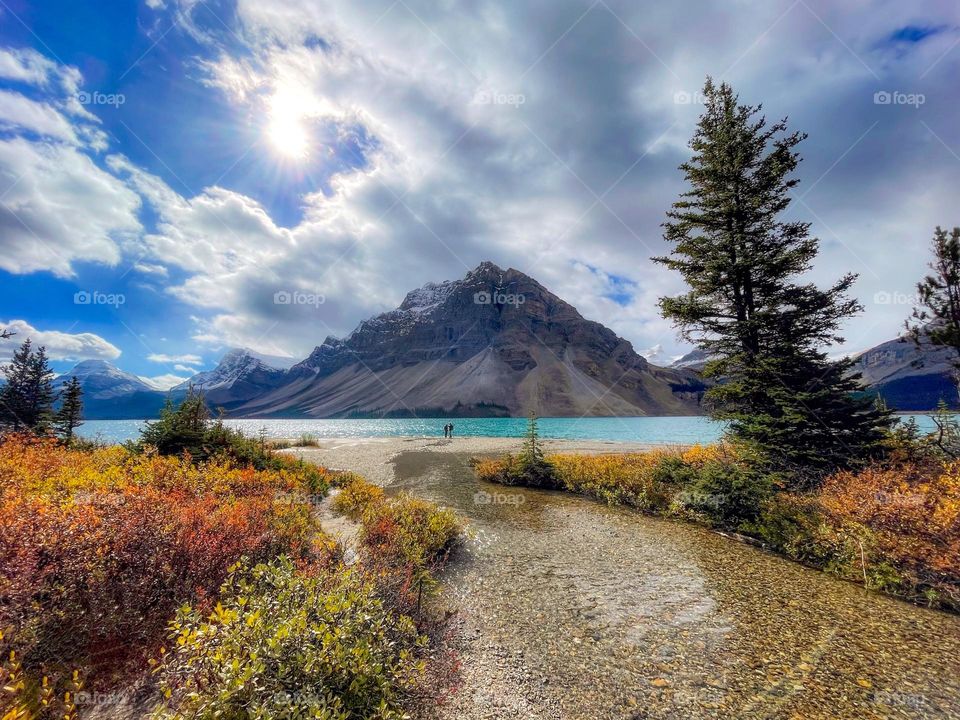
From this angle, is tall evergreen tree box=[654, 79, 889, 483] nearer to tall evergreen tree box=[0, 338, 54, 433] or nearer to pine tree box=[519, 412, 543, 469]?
pine tree box=[519, 412, 543, 469]

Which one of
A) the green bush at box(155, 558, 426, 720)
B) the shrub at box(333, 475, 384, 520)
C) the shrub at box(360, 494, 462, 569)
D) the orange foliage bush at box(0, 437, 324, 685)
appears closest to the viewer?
the green bush at box(155, 558, 426, 720)

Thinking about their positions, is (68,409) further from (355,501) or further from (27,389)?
(355,501)

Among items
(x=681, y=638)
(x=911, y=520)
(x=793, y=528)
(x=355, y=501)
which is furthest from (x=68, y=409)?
(x=911, y=520)

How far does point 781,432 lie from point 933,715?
950 cm

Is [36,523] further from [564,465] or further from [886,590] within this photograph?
[564,465]

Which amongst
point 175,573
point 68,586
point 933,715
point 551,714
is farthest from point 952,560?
point 68,586

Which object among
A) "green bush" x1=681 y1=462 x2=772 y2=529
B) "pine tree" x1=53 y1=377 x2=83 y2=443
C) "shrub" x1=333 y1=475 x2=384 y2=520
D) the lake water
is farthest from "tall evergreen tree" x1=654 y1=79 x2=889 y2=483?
"pine tree" x1=53 y1=377 x2=83 y2=443

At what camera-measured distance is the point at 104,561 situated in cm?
527

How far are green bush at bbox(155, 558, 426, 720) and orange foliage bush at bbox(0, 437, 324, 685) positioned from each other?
719 millimetres

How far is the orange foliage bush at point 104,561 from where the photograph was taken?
4410 mm

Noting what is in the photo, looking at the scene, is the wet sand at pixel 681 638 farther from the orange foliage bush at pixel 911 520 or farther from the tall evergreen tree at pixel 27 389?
the tall evergreen tree at pixel 27 389

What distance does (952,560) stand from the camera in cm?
748

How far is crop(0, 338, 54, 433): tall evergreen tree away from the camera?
35.8m

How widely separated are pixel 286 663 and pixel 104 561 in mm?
3707
